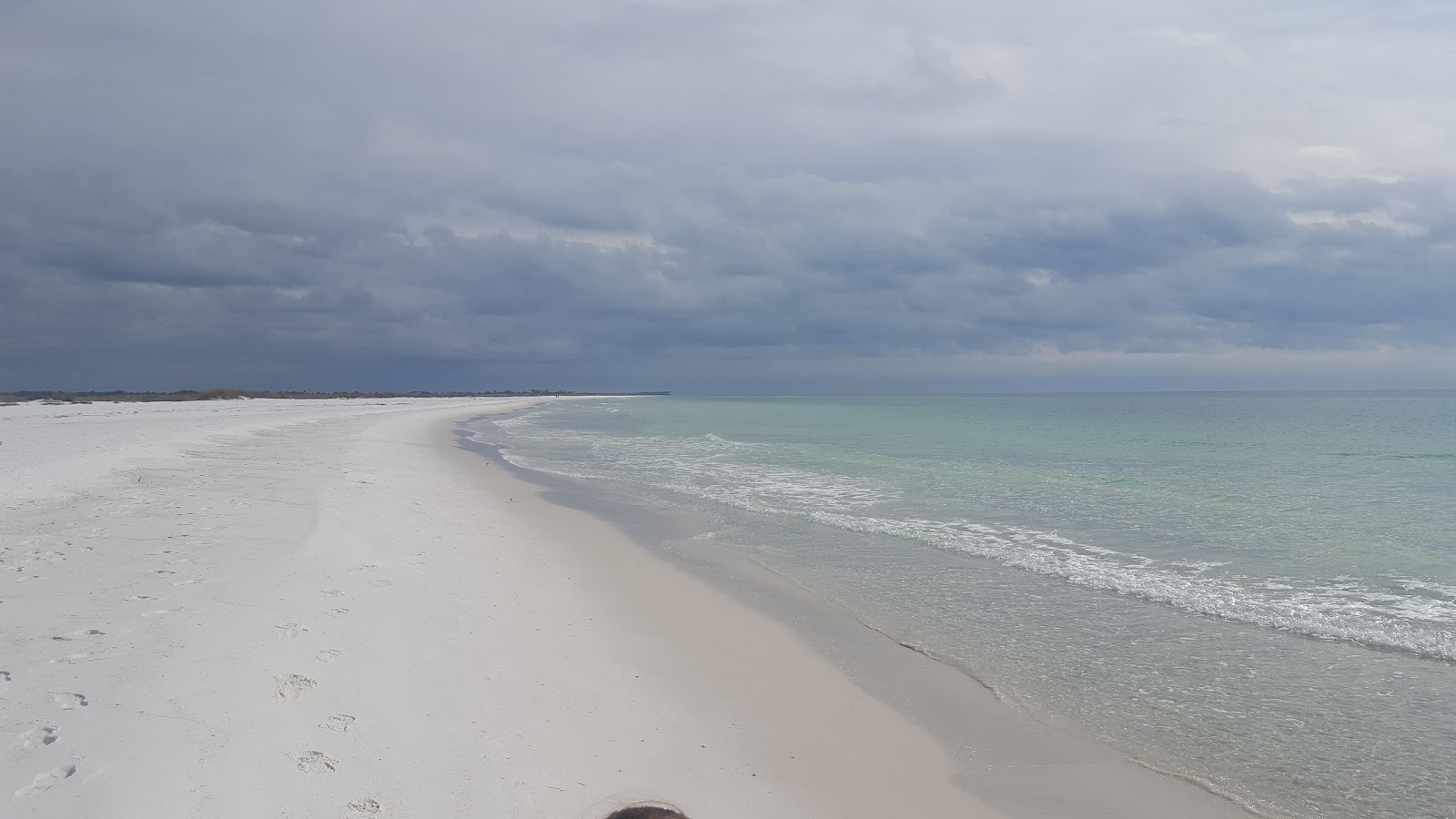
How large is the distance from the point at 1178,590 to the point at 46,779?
1079cm

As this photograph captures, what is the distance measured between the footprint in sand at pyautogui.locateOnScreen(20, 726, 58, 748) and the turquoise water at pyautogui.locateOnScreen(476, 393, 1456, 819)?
247 inches

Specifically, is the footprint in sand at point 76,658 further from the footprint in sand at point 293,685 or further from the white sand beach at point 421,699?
the footprint in sand at point 293,685

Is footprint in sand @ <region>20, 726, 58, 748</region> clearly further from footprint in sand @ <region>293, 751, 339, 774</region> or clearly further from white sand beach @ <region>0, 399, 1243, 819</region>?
footprint in sand @ <region>293, 751, 339, 774</region>

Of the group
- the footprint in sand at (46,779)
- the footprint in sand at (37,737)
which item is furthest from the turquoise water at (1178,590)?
the footprint in sand at (37,737)

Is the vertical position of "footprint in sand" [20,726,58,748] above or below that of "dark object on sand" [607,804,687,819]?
above

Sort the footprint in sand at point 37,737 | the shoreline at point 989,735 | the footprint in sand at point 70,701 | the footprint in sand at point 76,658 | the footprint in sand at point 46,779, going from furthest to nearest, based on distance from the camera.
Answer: the footprint in sand at point 76,658 → the shoreline at point 989,735 → the footprint in sand at point 70,701 → the footprint in sand at point 37,737 → the footprint in sand at point 46,779

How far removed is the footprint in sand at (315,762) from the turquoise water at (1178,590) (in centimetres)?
491

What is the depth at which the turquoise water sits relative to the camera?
5.43 meters

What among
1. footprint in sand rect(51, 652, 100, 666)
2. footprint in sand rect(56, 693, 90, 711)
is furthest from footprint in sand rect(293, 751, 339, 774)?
footprint in sand rect(51, 652, 100, 666)

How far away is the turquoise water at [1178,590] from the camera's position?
543cm

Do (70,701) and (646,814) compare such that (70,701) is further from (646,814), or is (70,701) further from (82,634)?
(646,814)

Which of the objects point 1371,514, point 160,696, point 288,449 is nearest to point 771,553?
point 160,696

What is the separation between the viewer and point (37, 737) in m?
3.96

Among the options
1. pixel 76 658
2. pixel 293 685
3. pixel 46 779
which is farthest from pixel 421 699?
pixel 76 658
